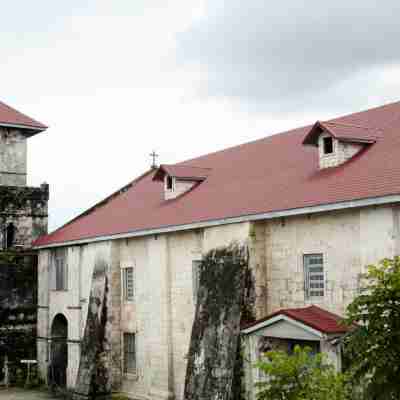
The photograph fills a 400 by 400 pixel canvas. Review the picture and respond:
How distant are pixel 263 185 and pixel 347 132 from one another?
9.81 feet

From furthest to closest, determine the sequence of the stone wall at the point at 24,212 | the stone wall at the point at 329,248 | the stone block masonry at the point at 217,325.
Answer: the stone wall at the point at 24,212, the stone block masonry at the point at 217,325, the stone wall at the point at 329,248

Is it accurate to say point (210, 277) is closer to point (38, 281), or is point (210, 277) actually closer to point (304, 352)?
point (304, 352)

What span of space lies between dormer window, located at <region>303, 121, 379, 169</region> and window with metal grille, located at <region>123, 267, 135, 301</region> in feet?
28.6

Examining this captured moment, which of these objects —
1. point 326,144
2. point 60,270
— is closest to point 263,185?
point 326,144

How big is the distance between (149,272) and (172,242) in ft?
5.42

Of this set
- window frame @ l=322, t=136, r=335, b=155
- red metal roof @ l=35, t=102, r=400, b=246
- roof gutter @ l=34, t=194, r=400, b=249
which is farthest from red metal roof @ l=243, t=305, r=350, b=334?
window frame @ l=322, t=136, r=335, b=155

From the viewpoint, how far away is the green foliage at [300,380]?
39.0ft

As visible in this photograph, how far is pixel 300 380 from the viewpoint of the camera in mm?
12211

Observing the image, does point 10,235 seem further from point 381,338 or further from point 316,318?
point 381,338

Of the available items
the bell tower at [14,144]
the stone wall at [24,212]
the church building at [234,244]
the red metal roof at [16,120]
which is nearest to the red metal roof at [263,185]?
the church building at [234,244]

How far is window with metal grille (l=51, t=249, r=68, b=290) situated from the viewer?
95.2 ft

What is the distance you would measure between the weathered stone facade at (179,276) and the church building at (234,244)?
3 cm

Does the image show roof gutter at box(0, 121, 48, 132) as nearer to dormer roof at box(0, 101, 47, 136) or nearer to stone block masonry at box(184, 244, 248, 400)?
dormer roof at box(0, 101, 47, 136)

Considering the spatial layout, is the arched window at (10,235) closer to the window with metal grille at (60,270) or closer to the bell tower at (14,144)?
the bell tower at (14,144)
